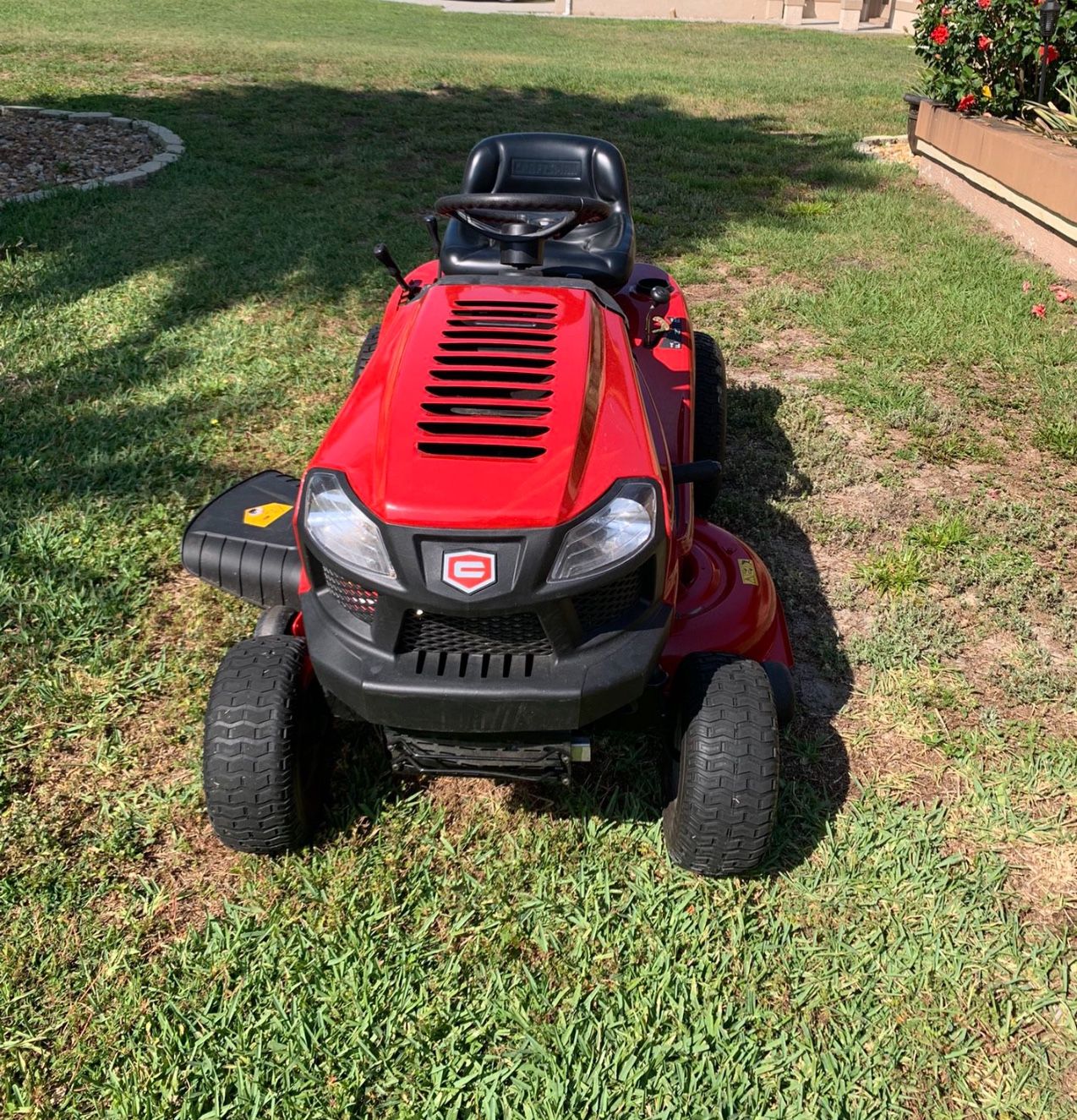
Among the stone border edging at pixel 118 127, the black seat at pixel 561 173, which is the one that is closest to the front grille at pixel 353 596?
the black seat at pixel 561 173

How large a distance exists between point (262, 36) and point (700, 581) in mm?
15267

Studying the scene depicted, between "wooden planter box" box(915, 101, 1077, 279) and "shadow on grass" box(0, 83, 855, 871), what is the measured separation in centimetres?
63

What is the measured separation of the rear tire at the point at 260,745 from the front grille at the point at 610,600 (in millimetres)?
632

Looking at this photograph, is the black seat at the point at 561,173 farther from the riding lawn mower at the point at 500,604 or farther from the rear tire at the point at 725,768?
the rear tire at the point at 725,768

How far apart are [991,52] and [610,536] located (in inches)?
276

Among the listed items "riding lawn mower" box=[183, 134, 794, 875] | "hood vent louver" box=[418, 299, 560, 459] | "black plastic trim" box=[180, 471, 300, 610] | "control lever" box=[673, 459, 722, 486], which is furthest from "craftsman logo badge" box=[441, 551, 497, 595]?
"black plastic trim" box=[180, 471, 300, 610]

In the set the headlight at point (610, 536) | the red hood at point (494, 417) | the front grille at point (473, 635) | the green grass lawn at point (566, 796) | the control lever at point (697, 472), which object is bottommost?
the green grass lawn at point (566, 796)

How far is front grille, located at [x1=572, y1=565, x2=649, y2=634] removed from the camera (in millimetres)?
1835

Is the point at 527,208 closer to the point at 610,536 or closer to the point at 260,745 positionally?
the point at 610,536

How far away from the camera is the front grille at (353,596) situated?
1.86 metres

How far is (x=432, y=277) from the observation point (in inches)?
140

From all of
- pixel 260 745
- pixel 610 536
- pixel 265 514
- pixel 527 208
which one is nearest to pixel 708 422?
pixel 527 208

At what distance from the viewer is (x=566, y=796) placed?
2406 millimetres

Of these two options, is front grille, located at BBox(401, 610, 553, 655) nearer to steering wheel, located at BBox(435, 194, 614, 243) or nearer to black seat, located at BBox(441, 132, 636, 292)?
steering wheel, located at BBox(435, 194, 614, 243)
